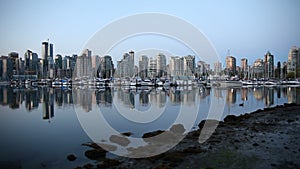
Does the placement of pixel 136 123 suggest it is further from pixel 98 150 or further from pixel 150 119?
pixel 98 150

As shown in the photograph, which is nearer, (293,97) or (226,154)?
(226,154)

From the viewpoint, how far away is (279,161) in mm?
8773

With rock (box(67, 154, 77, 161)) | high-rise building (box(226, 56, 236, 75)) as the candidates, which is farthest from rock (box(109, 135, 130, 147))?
high-rise building (box(226, 56, 236, 75))

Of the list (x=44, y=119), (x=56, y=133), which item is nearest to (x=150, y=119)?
(x=56, y=133)

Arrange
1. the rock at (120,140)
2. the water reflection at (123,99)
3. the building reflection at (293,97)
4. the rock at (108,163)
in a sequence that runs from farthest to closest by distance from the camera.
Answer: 1. the building reflection at (293,97)
2. the water reflection at (123,99)
3. the rock at (120,140)
4. the rock at (108,163)

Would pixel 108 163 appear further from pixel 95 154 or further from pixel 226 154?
pixel 226 154

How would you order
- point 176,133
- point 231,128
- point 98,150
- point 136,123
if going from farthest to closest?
point 136,123 → point 231,128 → point 176,133 → point 98,150

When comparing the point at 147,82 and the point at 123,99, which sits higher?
the point at 147,82

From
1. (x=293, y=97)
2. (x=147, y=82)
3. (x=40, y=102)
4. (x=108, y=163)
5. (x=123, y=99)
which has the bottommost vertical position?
(x=108, y=163)

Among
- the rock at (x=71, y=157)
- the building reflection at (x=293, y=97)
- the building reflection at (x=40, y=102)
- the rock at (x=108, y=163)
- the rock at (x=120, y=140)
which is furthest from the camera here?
the building reflection at (x=293, y=97)

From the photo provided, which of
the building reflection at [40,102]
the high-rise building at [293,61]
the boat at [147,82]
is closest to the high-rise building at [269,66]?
the high-rise building at [293,61]

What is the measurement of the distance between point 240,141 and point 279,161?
3172 millimetres

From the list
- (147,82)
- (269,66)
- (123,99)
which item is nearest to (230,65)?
(269,66)

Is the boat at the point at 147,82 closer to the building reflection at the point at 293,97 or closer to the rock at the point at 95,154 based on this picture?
the building reflection at the point at 293,97
